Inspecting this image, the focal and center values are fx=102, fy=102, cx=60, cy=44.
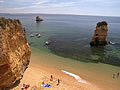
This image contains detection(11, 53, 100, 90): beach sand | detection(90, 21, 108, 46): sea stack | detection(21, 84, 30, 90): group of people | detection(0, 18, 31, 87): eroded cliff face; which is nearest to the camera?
detection(0, 18, 31, 87): eroded cliff face

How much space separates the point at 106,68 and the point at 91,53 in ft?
26.2

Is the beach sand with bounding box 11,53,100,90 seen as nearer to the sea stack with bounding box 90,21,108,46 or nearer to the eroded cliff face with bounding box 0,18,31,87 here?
the eroded cliff face with bounding box 0,18,31,87

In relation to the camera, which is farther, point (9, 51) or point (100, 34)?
point (100, 34)

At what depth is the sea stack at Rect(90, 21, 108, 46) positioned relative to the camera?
32438mm

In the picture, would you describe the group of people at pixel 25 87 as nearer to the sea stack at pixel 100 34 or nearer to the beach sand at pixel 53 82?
the beach sand at pixel 53 82

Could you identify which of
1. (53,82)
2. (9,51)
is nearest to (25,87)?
(53,82)

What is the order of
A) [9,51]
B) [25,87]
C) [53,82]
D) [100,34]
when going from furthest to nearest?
1. [100,34]
2. [53,82]
3. [25,87]
4. [9,51]

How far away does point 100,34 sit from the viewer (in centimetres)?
3353

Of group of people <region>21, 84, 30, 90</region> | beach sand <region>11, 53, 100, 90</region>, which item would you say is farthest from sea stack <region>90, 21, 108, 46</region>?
group of people <region>21, 84, 30, 90</region>

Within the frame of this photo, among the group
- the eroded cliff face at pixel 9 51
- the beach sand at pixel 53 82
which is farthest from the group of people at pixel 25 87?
the eroded cliff face at pixel 9 51

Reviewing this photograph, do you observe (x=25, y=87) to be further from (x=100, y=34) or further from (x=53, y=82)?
(x=100, y=34)

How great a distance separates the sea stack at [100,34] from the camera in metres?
32.4

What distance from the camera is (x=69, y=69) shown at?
66.0ft

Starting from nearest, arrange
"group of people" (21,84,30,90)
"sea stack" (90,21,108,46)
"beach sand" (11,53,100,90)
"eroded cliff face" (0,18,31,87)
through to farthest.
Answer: "eroded cliff face" (0,18,31,87) → "group of people" (21,84,30,90) → "beach sand" (11,53,100,90) → "sea stack" (90,21,108,46)
